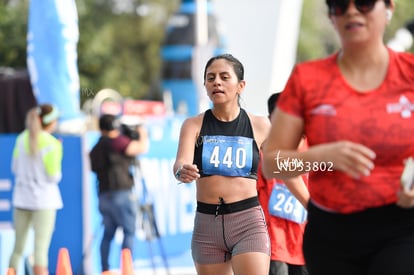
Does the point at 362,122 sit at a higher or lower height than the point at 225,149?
higher

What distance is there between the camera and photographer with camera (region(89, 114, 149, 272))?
34.1ft

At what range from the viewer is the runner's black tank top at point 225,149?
20.5ft

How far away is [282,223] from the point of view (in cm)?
687

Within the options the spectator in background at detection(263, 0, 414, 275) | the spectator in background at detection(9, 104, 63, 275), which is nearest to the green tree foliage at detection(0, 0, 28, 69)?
the spectator in background at detection(9, 104, 63, 275)

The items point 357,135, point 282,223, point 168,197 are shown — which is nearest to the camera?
point 357,135

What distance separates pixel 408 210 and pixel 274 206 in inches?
117

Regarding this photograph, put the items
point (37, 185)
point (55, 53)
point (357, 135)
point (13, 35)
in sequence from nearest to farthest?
point (357, 135) < point (37, 185) < point (55, 53) < point (13, 35)

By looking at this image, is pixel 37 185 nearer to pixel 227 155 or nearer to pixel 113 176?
pixel 113 176

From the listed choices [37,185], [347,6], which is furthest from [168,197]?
[347,6]

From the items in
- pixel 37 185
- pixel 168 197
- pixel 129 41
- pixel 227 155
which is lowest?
pixel 168 197

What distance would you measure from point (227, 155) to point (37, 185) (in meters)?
3.84

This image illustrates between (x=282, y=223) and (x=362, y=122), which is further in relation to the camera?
(x=282, y=223)

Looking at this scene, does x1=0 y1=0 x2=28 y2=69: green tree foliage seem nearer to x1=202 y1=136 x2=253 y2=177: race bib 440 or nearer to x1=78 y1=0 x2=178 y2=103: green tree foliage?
x1=202 y1=136 x2=253 y2=177: race bib 440

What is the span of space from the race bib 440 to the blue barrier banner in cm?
456
